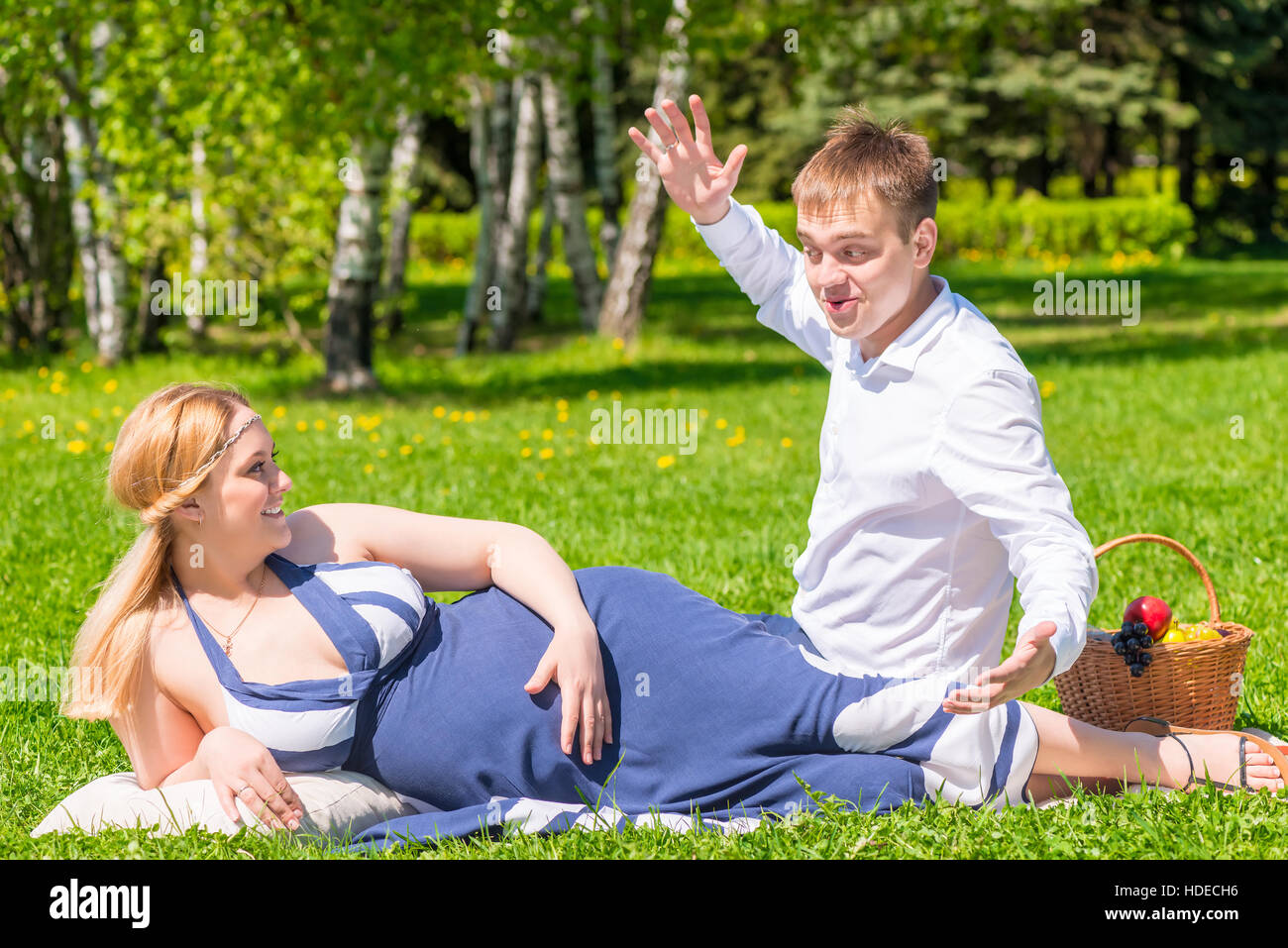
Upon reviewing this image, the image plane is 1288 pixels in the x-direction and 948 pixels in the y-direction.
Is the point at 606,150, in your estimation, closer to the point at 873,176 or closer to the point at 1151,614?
the point at 1151,614

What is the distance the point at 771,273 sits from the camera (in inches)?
144

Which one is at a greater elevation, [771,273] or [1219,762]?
[771,273]

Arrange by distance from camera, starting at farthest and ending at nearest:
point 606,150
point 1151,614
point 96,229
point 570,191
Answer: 1. point 606,150
2. point 570,191
3. point 96,229
4. point 1151,614

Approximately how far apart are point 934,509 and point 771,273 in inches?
36.3

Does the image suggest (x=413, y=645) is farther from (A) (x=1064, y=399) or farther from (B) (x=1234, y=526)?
(A) (x=1064, y=399)

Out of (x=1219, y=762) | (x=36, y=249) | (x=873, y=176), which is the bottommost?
(x=1219, y=762)

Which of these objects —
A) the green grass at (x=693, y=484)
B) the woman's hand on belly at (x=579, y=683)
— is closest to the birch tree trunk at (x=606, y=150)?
the green grass at (x=693, y=484)

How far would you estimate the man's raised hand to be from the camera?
135 inches

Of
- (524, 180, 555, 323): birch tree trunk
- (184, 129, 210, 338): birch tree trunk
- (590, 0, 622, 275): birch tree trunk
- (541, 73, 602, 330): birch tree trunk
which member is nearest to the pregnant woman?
(184, 129, 210, 338): birch tree trunk

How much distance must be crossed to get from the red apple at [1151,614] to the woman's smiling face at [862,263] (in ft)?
4.13

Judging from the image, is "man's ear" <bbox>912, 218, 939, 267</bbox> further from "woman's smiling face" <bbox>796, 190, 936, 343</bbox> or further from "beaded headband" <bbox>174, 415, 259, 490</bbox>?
"beaded headband" <bbox>174, 415, 259, 490</bbox>

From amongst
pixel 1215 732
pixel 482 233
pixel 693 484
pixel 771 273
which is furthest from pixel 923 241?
pixel 482 233

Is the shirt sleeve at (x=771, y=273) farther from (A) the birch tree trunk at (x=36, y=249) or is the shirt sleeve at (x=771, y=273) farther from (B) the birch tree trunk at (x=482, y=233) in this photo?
(A) the birch tree trunk at (x=36, y=249)

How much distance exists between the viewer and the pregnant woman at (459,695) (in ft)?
10.3
